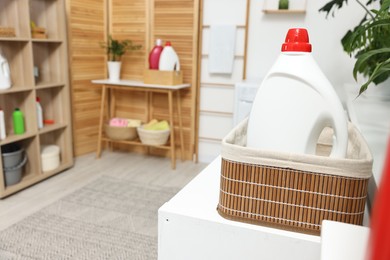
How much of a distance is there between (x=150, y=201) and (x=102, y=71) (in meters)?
1.68

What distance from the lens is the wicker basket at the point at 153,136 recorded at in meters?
3.15

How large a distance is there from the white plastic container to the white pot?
0.85 m

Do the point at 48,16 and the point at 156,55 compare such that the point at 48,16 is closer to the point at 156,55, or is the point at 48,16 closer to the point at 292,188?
the point at 156,55

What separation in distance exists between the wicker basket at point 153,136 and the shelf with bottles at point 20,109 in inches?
36.4

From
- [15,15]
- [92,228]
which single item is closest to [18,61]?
[15,15]

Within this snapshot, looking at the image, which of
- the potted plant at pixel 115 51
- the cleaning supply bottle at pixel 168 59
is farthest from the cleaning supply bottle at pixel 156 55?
the potted plant at pixel 115 51

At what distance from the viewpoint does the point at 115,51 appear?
3.26 metres

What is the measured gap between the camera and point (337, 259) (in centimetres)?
51

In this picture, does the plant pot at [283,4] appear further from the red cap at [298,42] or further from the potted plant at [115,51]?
the red cap at [298,42]

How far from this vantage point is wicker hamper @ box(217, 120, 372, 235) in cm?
64

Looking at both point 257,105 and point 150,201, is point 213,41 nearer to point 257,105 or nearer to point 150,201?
point 150,201

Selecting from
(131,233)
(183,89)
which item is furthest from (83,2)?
(131,233)

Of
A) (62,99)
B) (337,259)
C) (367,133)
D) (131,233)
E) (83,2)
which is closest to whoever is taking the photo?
(337,259)

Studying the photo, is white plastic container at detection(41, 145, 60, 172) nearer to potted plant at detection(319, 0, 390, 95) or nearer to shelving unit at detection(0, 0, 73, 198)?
shelving unit at detection(0, 0, 73, 198)
